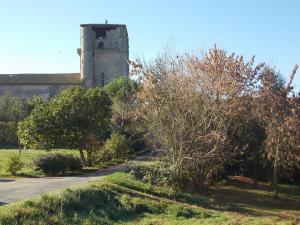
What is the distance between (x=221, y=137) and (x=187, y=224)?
7424mm

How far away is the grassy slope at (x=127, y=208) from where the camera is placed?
445 inches

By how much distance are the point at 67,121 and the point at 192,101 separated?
10.6 meters

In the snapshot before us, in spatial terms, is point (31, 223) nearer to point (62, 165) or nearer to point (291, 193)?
point (62, 165)

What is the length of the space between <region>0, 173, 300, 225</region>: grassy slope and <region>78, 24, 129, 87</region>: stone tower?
61.5 metres

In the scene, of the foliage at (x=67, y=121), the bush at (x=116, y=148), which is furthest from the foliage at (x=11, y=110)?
the foliage at (x=67, y=121)

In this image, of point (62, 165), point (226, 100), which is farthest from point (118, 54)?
point (226, 100)

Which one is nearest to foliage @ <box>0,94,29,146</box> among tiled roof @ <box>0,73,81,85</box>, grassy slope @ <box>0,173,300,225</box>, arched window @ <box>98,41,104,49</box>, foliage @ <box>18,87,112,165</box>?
tiled roof @ <box>0,73,81,85</box>

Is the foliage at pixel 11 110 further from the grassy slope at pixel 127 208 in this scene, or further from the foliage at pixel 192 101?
the grassy slope at pixel 127 208

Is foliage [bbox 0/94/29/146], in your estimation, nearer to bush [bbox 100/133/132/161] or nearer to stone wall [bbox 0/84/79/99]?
stone wall [bbox 0/84/79/99]

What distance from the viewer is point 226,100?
65.6 ft

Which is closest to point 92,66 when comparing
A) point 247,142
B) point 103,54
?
point 103,54

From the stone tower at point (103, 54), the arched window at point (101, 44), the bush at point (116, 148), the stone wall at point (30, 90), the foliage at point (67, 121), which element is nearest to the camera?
the foliage at point (67, 121)

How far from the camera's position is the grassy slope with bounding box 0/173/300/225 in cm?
1131

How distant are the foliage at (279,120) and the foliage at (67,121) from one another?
32.8 ft
